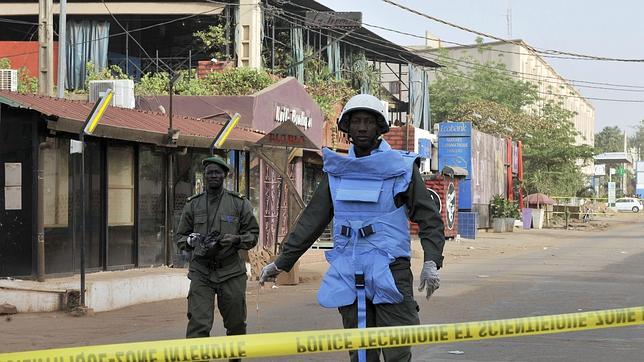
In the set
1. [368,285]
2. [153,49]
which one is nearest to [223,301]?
[368,285]

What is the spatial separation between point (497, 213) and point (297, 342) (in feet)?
138

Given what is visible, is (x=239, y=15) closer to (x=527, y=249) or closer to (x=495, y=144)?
(x=527, y=249)

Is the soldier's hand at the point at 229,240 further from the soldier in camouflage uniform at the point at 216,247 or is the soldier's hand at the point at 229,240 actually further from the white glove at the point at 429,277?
the white glove at the point at 429,277

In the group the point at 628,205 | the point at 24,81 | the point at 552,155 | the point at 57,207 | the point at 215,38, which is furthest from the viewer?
the point at 628,205

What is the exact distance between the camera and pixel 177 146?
1717 cm

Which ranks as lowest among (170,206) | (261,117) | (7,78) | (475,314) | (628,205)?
(475,314)

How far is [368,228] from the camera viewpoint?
5.09 metres

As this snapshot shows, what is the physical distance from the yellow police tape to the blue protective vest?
54cm

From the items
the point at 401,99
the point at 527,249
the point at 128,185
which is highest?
the point at 401,99

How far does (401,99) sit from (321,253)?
2726cm

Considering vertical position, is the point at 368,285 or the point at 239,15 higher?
the point at 239,15

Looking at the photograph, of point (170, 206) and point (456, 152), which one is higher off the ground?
point (456, 152)

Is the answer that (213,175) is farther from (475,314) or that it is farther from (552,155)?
(552,155)

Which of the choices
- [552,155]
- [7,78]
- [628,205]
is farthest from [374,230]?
[628,205]
